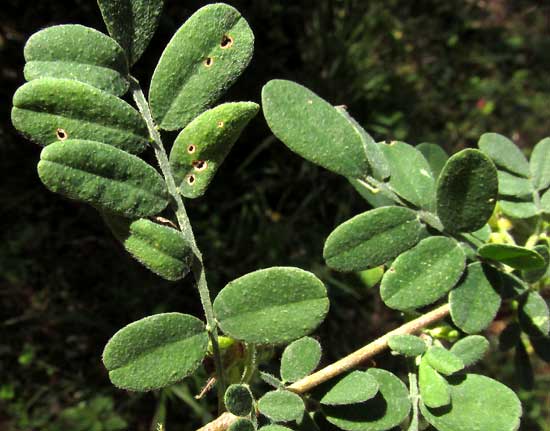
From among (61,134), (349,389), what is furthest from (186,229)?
(349,389)

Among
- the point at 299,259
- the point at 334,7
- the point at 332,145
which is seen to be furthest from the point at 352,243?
the point at 334,7

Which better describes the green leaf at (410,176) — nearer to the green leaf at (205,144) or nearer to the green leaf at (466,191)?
the green leaf at (466,191)

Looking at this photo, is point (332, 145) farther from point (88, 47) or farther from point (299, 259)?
point (299, 259)

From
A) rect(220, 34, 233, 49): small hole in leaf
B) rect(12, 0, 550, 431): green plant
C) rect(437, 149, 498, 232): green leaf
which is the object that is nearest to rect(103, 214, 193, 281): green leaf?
rect(12, 0, 550, 431): green plant

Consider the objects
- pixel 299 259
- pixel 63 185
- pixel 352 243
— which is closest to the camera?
pixel 63 185

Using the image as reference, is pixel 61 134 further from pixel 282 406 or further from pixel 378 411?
pixel 378 411
